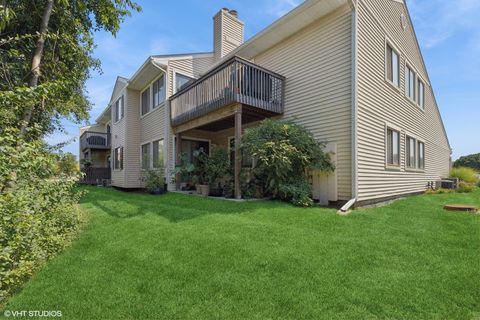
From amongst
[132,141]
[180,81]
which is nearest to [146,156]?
[132,141]

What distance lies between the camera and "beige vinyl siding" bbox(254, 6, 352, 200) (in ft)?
24.2

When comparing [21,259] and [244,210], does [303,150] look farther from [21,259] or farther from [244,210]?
[21,259]

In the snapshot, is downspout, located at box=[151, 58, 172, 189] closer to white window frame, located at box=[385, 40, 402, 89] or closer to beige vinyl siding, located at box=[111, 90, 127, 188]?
beige vinyl siding, located at box=[111, 90, 127, 188]

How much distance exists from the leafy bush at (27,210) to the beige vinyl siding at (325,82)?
20.6 ft

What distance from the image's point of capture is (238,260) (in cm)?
370

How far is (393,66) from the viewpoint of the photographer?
9.72m

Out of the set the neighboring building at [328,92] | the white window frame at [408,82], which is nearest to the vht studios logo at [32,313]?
the neighboring building at [328,92]

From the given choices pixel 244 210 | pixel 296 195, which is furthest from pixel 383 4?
pixel 244 210

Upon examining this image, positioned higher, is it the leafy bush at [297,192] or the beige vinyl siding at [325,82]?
the beige vinyl siding at [325,82]

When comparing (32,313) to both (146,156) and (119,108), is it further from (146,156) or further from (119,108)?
(119,108)

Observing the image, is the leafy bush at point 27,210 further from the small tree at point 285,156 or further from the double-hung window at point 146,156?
the double-hung window at point 146,156

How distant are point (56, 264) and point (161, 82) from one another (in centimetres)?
1046

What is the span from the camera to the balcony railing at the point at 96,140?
71.4 feet

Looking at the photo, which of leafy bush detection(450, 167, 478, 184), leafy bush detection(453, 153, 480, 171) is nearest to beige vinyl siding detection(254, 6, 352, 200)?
leafy bush detection(450, 167, 478, 184)
